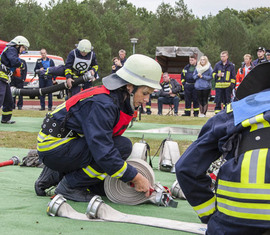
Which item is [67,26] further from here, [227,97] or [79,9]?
[227,97]

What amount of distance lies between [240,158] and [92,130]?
1607mm

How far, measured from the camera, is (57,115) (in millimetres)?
3645

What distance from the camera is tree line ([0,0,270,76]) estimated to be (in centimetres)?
4188

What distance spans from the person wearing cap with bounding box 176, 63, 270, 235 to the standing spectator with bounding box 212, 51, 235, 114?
12236 millimetres

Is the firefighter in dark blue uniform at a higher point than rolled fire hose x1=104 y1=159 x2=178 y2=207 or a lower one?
higher

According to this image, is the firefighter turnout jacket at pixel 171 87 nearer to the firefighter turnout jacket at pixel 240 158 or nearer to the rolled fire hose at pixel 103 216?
the rolled fire hose at pixel 103 216

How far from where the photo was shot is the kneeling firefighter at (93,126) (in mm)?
3305

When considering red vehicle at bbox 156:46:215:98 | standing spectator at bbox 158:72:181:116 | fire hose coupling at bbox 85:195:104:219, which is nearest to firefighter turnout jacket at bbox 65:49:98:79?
standing spectator at bbox 158:72:181:116

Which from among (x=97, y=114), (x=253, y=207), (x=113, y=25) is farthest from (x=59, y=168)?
(x=113, y=25)

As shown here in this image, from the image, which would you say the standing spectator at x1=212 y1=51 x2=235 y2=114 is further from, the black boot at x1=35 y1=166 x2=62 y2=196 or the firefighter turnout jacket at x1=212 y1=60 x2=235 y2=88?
the black boot at x1=35 y1=166 x2=62 y2=196

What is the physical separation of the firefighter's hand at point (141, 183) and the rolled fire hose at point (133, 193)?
0.46 feet

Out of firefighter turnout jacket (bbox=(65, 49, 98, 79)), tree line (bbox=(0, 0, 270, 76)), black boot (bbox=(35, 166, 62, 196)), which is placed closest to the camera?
black boot (bbox=(35, 166, 62, 196))

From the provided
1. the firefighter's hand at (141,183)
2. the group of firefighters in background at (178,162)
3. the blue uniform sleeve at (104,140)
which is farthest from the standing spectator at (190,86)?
the blue uniform sleeve at (104,140)

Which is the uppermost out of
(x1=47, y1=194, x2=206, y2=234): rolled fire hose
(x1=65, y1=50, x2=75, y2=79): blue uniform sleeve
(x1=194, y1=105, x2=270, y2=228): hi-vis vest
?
(x1=194, y1=105, x2=270, y2=228): hi-vis vest
